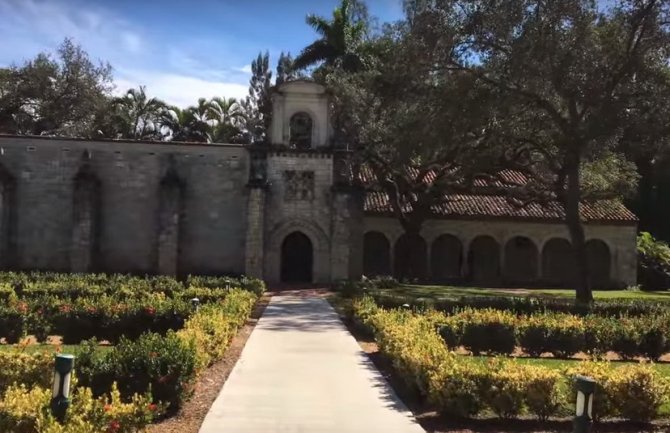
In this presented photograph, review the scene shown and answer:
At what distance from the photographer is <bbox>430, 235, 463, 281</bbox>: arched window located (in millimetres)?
34625

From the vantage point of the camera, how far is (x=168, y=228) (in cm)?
2778

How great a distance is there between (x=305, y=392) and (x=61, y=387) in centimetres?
Result: 366

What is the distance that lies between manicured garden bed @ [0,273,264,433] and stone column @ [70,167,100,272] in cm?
828

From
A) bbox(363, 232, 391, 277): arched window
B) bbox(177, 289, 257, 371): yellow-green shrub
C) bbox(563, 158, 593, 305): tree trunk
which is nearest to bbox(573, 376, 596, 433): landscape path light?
bbox(177, 289, 257, 371): yellow-green shrub

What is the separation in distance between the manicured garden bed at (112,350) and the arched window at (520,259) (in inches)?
833

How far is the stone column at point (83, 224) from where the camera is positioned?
27.2m

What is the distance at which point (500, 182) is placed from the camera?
33656 mm

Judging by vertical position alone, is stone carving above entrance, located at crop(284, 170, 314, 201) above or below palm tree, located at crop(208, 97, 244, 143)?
below

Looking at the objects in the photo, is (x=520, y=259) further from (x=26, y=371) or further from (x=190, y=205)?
(x=26, y=371)

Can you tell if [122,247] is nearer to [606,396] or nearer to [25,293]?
[25,293]

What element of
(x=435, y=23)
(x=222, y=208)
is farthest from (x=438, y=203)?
(x=435, y=23)

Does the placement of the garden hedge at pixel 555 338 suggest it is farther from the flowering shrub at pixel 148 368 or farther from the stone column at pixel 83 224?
the stone column at pixel 83 224

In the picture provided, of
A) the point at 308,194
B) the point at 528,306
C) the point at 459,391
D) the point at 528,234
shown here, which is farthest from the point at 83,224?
the point at 459,391

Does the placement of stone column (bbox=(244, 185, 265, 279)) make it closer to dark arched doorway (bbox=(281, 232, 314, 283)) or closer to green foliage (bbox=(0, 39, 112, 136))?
dark arched doorway (bbox=(281, 232, 314, 283))
